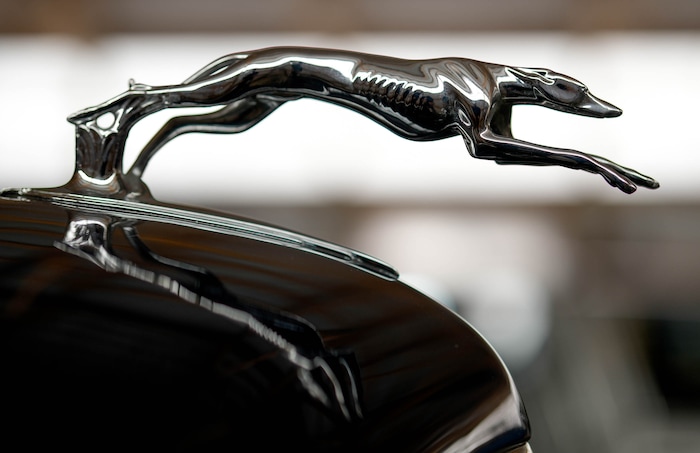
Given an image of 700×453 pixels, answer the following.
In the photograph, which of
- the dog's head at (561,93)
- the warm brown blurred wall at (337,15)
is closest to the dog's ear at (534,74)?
the dog's head at (561,93)

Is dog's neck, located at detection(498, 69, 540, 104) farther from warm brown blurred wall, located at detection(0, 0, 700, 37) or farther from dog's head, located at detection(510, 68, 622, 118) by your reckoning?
warm brown blurred wall, located at detection(0, 0, 700, 37)

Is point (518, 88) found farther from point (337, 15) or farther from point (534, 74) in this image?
point (337, 15)

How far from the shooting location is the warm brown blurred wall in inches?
117

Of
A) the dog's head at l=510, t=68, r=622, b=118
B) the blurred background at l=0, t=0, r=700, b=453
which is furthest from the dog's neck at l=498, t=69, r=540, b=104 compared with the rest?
the blurred background at l=0, t=0, r=700, b=453

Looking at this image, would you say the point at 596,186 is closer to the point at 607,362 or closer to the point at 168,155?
the point at 607,362

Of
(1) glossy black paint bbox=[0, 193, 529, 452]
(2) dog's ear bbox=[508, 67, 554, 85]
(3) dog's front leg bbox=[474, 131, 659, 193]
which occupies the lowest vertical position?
(1) glossy black paint bbox=[0, 193, 529, 452]

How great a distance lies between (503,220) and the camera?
3.29 meters

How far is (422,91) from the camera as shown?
20 cm

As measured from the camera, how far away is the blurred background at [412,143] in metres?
2.98

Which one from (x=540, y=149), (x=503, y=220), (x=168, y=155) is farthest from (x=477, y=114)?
(x=503, y=220)

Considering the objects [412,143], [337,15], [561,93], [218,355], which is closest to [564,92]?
[561,93]

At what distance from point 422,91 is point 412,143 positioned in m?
2.85

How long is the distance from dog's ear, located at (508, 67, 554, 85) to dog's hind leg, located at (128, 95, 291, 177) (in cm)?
7

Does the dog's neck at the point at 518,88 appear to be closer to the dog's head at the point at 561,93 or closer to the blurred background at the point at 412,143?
the dog's head at the point at 561,93
